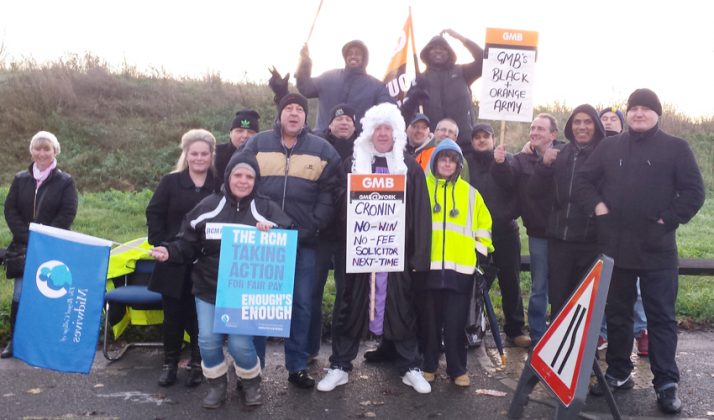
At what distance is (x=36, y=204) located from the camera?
20.4ft

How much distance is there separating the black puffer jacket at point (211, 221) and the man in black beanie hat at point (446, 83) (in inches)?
101

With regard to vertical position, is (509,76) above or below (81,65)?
below

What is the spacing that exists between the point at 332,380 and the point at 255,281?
43.1 inches

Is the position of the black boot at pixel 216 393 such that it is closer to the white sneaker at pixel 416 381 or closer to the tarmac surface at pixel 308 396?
the tarmac surface at pixel 308 396

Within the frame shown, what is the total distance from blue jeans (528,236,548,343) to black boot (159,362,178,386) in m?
3.27

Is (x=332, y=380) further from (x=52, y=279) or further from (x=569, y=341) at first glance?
(x=52, y=279)

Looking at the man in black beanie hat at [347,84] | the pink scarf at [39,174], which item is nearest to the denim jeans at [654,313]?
the man in black beanie hat at [347,84]

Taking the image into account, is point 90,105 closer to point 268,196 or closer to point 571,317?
point 268,196

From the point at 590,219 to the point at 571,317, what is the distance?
1451mm

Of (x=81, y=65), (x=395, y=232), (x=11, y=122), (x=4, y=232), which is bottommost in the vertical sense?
(x=4, y=232)

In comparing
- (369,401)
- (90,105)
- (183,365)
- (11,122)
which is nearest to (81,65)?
(90,105)

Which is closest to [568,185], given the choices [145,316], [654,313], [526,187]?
[526,187]

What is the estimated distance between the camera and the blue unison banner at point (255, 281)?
16.3ft

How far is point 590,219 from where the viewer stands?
5801 mm
